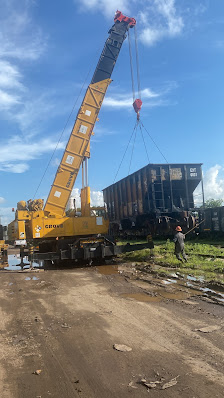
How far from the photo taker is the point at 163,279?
8758 millimetres

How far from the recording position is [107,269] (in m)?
11.3

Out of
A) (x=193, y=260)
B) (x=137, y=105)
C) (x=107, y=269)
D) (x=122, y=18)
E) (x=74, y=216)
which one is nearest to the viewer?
(x=193, y=260)

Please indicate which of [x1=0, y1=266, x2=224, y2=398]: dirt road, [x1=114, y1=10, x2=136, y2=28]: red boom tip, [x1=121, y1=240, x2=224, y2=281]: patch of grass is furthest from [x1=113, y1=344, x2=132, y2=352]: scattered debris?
[x1=114, y1=10, x2=136, y2=28]: red boom tip

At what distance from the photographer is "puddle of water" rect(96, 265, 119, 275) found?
10.5 meters

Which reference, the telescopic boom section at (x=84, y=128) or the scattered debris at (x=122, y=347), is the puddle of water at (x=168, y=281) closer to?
the scattered debris at (x=122, y=347)

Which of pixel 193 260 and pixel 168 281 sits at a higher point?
pixel 193 260

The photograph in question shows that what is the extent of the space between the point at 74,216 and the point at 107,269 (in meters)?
2.50

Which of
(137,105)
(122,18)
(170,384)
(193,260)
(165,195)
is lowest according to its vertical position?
(170,384)

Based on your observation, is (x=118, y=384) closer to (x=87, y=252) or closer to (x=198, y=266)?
(x=198, y=266)

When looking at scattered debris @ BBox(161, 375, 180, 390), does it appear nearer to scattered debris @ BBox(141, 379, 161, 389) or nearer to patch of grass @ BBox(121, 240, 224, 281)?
scattered debris @ BBox(141, 379, 161, 389)

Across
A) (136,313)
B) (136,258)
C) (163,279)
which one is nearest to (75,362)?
(136,313)

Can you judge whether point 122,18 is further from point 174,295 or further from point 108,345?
A: point 108,345

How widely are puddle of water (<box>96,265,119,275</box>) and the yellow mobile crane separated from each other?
488 mm

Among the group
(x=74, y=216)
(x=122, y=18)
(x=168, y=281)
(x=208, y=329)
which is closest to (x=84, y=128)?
(x=74, y=216)
